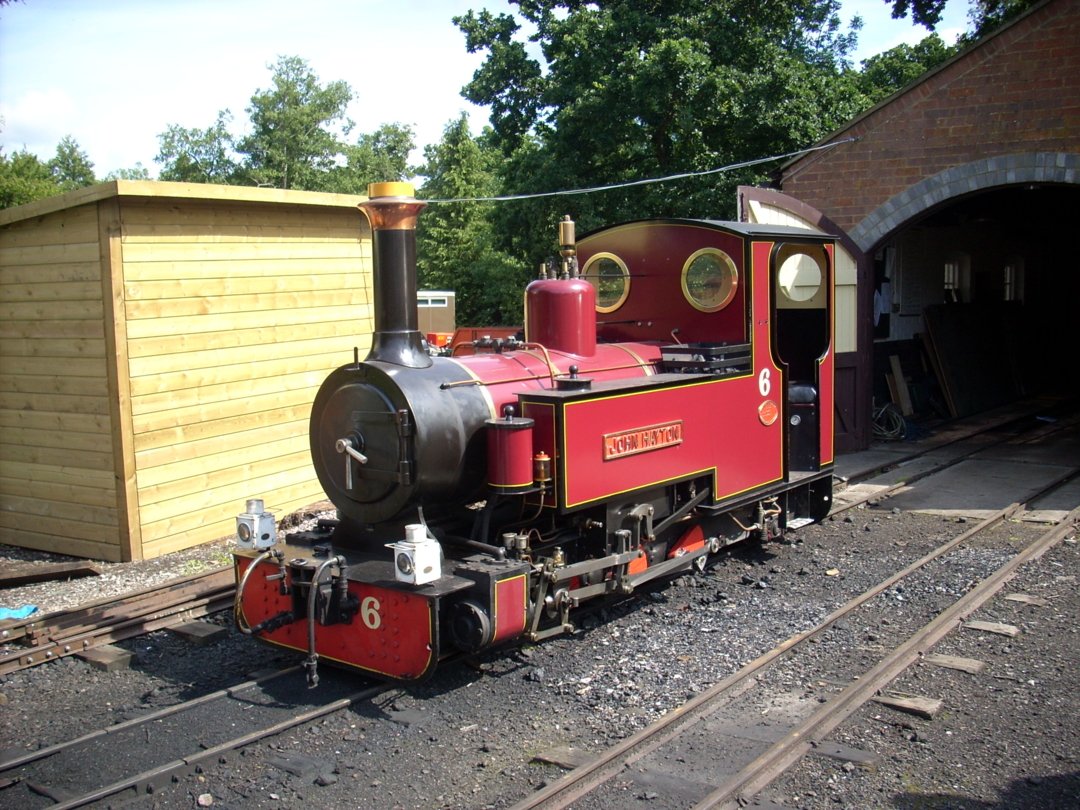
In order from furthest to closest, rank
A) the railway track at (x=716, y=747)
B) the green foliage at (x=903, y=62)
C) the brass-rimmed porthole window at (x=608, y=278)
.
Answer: the green foliage at (x=903, y=62) < the brass-rimmed porthole window at (x=608, y=278) < the railway track at (x=716, y=747)

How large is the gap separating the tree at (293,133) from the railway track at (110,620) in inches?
1429

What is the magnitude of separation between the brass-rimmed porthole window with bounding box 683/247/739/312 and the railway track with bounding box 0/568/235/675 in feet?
12.6

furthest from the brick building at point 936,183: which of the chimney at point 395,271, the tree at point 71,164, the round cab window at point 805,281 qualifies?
the tree at point 71,164

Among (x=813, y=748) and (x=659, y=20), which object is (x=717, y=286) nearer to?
(x=813, y=748)

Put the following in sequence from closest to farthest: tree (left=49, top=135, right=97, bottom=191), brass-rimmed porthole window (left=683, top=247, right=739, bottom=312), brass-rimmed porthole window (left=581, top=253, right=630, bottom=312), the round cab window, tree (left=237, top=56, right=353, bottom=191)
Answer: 1. brass-rimmed porthole window (left=683, top=247, right=739, bottom=312)
2. brass-rimmed porthole window (left=581, top=253, right=630, bottom=312)
3. the round cab window
4. tree (left=237, top=56, right=353, bottom=191)
5. tree (left=49, top=135, right=97, bottom=191)

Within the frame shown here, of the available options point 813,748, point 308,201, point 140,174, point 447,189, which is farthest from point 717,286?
point 140,174

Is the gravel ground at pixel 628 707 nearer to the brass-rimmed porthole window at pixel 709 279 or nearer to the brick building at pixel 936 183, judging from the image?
the brass-rimmed porthole window at pixel 709 279

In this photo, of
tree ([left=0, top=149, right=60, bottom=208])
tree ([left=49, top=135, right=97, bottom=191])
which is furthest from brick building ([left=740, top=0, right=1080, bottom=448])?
tree ([left=49, top=135, right=97, bottom=191])

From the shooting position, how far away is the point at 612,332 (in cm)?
750

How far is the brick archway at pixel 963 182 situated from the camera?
1097cm

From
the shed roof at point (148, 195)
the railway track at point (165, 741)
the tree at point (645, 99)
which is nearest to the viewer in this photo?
the railway track at point (165, 741)

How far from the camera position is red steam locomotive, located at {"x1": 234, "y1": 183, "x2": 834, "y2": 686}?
5.07 m

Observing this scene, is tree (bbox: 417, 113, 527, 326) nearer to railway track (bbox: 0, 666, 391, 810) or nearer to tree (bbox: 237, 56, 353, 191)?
tree (bbox: 237, 56, 353, 191)

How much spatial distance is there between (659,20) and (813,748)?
16.0m
